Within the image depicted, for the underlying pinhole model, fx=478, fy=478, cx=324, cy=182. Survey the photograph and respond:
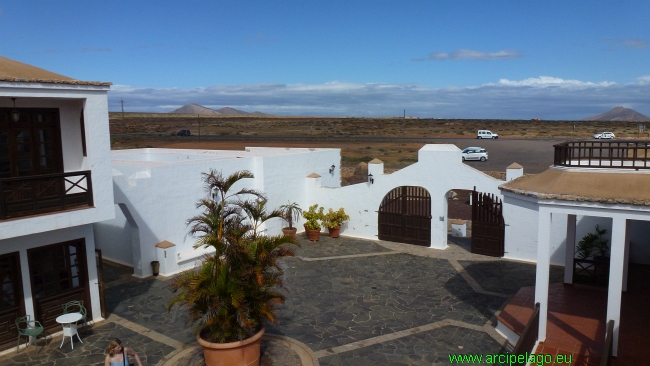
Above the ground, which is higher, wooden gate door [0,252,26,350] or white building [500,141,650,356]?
white building [500,141,650,356]

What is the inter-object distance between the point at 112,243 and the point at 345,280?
8.60 metres

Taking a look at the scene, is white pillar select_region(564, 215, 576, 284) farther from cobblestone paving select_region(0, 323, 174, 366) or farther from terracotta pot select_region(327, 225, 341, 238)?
cobblestone paving select_region(0, 323, 174, 366)

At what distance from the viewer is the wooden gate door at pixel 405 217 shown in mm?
18438

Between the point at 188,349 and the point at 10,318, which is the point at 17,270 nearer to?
the point at 10,318

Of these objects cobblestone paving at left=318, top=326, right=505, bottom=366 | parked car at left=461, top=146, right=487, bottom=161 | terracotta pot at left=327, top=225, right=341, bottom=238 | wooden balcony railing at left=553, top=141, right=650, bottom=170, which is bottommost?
cobblestone paving at left=318, top=326, right=505, bottom=366

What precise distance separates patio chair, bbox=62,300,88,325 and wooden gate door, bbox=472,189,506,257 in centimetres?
1258

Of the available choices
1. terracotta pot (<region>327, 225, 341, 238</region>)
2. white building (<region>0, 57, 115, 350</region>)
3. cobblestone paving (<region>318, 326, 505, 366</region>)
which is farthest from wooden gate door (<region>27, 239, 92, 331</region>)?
terracotta pot (<region>327, 225, 341, 238</region>)

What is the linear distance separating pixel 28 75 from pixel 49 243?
12.3 feet

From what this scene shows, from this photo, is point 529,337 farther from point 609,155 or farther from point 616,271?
point 609,155

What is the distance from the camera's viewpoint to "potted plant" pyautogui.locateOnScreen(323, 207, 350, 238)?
19.8 metres

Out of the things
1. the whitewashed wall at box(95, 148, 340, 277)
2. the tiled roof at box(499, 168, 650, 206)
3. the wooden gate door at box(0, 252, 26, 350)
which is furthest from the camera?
the whitewashed wall at box(95, 148, 340, 277)

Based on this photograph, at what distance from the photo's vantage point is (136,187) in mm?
14570

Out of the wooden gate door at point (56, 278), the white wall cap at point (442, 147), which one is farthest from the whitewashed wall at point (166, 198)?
the white wall cap at point (442, 147)

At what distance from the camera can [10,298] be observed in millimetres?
10469
